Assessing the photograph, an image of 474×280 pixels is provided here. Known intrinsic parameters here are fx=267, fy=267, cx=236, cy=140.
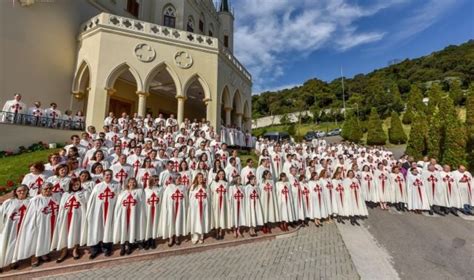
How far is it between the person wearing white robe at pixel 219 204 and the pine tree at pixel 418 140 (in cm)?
1905

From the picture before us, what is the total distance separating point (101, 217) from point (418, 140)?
22752 mm

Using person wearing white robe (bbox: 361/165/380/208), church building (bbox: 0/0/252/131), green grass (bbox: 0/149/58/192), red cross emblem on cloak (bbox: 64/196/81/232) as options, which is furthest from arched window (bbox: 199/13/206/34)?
red cross emblem on cloak (bbox: 64/196/81/232)

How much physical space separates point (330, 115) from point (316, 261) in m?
57.3

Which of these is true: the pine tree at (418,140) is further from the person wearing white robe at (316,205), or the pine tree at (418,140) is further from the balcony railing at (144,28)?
the balcony railing at (144,28)

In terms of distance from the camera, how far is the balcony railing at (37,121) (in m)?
11.6

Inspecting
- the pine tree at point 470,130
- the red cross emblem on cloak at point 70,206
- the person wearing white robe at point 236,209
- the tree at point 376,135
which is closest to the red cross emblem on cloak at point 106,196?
the red cross emblem on cloak at point 70,206

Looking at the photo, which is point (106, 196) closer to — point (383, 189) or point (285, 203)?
point (285, 203)

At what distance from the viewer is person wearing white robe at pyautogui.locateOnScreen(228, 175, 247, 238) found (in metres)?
6.88

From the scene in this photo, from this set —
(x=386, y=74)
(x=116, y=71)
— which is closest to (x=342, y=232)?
(x=116, y=71)

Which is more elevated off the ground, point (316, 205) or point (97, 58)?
point (97, 58)

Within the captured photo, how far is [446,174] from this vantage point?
373 inches

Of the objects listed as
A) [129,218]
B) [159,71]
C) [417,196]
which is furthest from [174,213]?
[159,71]

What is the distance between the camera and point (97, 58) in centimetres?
1537

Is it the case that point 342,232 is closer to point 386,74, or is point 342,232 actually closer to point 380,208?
point 380,208
